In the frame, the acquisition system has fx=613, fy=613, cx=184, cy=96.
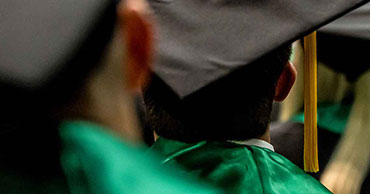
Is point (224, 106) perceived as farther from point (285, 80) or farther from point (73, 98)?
point (73, 98)

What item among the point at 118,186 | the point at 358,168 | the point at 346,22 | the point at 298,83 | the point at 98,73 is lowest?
the point at 358,168

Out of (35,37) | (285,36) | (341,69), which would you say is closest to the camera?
(35,37)

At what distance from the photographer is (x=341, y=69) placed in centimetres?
175

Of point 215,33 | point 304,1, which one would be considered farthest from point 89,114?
point 304,1

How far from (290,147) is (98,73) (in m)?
1.15

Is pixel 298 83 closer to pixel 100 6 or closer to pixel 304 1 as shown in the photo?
pixel 304 1

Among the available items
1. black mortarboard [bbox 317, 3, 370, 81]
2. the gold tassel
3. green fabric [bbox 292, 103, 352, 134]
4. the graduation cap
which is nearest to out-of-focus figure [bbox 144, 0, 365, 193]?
the graduation cap

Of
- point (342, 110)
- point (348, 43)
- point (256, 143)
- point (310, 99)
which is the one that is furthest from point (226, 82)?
point (342, 110)

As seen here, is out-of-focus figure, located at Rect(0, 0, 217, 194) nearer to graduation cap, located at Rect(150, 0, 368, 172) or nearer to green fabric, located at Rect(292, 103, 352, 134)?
graduation cap, located at Rect(150, 0, 368, 172)

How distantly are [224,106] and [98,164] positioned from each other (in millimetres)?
458

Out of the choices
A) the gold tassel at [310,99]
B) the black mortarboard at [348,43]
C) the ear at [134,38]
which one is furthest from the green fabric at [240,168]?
the black mortarboard at [348,43]

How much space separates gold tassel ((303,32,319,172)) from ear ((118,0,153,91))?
0.64m

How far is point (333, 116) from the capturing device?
178 cm

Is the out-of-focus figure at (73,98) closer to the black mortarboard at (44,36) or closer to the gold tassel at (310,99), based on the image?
the black mortarboard at (44,36)
